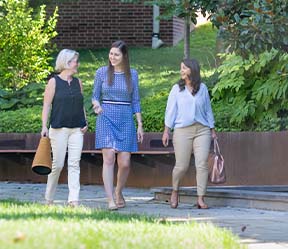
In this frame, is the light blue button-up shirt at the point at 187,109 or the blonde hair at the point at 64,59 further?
the light blue button-up shirt at the point at 187,109

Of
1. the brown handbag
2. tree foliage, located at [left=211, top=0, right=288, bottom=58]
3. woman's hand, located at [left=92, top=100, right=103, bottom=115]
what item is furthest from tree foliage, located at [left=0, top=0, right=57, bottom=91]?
tree foliage, located at [left=211, top=0, right=288, bottom=58]

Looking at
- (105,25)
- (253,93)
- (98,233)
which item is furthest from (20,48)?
(98,233)

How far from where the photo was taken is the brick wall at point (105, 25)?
26.8 metres

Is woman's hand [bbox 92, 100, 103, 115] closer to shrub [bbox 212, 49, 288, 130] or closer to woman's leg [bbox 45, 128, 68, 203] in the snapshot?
woman's leg [bbox 45, 128, 68, 203]

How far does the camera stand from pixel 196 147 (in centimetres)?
1359

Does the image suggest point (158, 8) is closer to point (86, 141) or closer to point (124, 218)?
point (86, 141)

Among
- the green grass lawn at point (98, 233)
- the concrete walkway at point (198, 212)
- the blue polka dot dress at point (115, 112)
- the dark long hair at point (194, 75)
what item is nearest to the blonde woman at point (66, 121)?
the blue polka dot dress at point (115, 112)

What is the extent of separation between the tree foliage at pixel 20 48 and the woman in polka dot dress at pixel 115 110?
767cm

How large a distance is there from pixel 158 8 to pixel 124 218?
16.4 metres

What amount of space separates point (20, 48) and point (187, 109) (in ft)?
26.6

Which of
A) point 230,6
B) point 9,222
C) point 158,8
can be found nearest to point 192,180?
point 230,6

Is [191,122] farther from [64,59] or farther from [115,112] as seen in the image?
[64,59]

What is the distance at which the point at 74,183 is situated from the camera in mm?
12977

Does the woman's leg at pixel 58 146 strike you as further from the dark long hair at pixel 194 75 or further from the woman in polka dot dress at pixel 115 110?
the dark long hair at pixel 194 75
